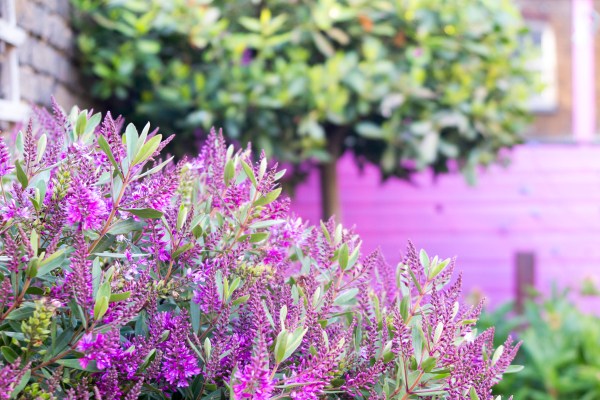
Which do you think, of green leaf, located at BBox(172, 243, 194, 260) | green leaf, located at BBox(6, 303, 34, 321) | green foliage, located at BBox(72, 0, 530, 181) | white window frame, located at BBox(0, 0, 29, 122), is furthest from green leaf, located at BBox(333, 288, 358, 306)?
green foliage, located at BBox(72, 0, 530, 181)

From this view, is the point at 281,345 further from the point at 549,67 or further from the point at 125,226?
the point at 549,67

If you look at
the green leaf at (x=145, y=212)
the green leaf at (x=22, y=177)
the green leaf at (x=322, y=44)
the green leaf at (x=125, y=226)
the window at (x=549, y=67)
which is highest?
the window at (x=549, y=67)

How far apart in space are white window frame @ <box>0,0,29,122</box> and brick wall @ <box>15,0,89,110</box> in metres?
0.13

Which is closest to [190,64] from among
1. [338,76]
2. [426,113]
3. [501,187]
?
[338,76]

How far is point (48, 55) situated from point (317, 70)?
1.31m

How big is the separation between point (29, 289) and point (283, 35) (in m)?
2.97

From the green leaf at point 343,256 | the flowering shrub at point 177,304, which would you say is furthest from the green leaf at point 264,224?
the green leaf at point 343,256

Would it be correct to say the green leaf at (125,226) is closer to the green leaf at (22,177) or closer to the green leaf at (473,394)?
the green leaf at (22,177)

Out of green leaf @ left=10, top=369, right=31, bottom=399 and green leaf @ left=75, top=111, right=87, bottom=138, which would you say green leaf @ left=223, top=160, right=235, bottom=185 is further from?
green leaf @ left=10, top=369, right=31, bottom=399

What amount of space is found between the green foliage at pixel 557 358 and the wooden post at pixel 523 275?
72 centimetres

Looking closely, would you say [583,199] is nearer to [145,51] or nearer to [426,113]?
[426,113]

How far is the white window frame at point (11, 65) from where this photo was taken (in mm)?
2666

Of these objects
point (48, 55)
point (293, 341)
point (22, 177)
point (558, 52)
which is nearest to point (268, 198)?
point (293, 341)

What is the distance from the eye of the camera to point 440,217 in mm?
6426
